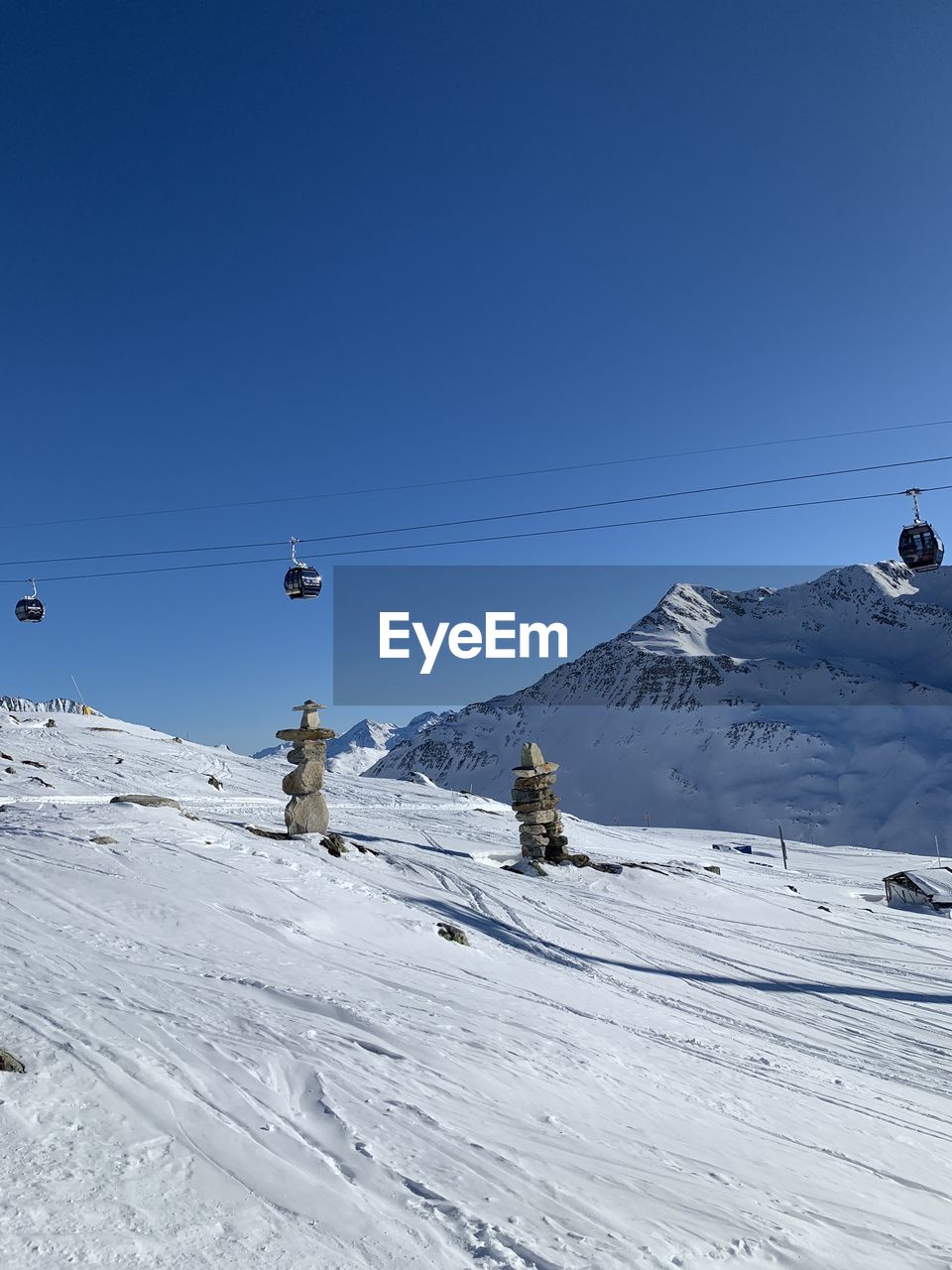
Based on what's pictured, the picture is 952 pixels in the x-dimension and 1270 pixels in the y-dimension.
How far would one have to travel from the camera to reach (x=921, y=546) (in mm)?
17219

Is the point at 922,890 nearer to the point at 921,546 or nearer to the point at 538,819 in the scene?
the point at 921,546

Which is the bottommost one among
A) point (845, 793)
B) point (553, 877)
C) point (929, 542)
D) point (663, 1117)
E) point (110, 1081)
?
point (845, 793)

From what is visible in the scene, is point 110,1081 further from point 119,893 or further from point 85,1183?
point 119,893

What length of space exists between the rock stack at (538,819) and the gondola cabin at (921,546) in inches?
419

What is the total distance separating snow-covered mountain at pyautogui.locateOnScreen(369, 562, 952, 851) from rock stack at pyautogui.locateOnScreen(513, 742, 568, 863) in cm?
5841

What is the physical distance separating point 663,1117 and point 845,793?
10703cm

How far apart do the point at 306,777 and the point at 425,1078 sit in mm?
12925

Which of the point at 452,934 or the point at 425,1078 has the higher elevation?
the point at 425,1078

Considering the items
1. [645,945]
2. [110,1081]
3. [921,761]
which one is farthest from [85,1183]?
[921,761]

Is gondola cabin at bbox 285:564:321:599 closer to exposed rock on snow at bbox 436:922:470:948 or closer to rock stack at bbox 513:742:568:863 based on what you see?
rock stack at bbox 513:742:568:863

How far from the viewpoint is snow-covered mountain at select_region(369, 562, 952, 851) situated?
96938mm

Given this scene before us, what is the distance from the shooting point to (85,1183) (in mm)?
3465

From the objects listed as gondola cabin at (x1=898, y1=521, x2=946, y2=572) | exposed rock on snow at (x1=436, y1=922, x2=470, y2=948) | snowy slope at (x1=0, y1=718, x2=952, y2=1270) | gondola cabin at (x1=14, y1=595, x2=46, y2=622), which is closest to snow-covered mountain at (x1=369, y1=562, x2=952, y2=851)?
gondola cabin at (x1=898, y1=521, x2=946, y2=572)

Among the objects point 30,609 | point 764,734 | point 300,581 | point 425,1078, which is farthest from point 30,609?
point 764,734
